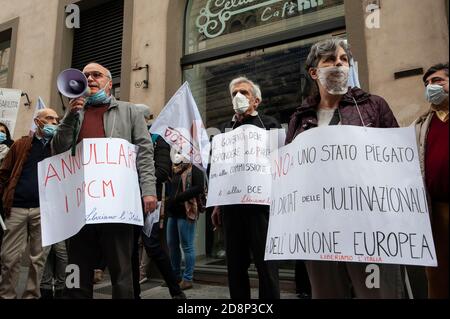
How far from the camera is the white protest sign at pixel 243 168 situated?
3096mm

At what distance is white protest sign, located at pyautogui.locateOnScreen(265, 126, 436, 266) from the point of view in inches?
78.8

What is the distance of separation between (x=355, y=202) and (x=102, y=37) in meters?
7.47

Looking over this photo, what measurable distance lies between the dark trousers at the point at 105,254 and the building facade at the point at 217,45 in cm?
337

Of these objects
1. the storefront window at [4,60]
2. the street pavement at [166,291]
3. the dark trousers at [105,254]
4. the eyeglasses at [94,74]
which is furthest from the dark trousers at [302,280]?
the storefront window at [4,60]

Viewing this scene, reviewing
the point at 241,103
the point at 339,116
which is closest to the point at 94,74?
the point at 241,103

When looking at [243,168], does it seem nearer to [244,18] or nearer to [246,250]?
[246,250]

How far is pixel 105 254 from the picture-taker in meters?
2.72

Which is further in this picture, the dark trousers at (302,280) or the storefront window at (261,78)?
the storefront window at (261,78)

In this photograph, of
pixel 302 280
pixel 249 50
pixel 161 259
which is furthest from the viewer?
pixel 249 50

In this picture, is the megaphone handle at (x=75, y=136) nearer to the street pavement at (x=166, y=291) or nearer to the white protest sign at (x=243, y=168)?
the white protest sign at (x=243, y=168)

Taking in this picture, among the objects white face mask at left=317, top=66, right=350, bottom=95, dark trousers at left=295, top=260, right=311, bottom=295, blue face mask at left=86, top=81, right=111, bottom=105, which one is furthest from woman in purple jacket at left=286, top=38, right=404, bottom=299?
dark trousers at left=295, top=260, right=311, bottom=295

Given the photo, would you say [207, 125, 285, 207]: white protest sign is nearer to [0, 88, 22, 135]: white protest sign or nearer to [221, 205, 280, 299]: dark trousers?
[221, 205, 280, 299]: dark trousers

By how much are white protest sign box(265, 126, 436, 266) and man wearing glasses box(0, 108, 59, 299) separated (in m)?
2.80
